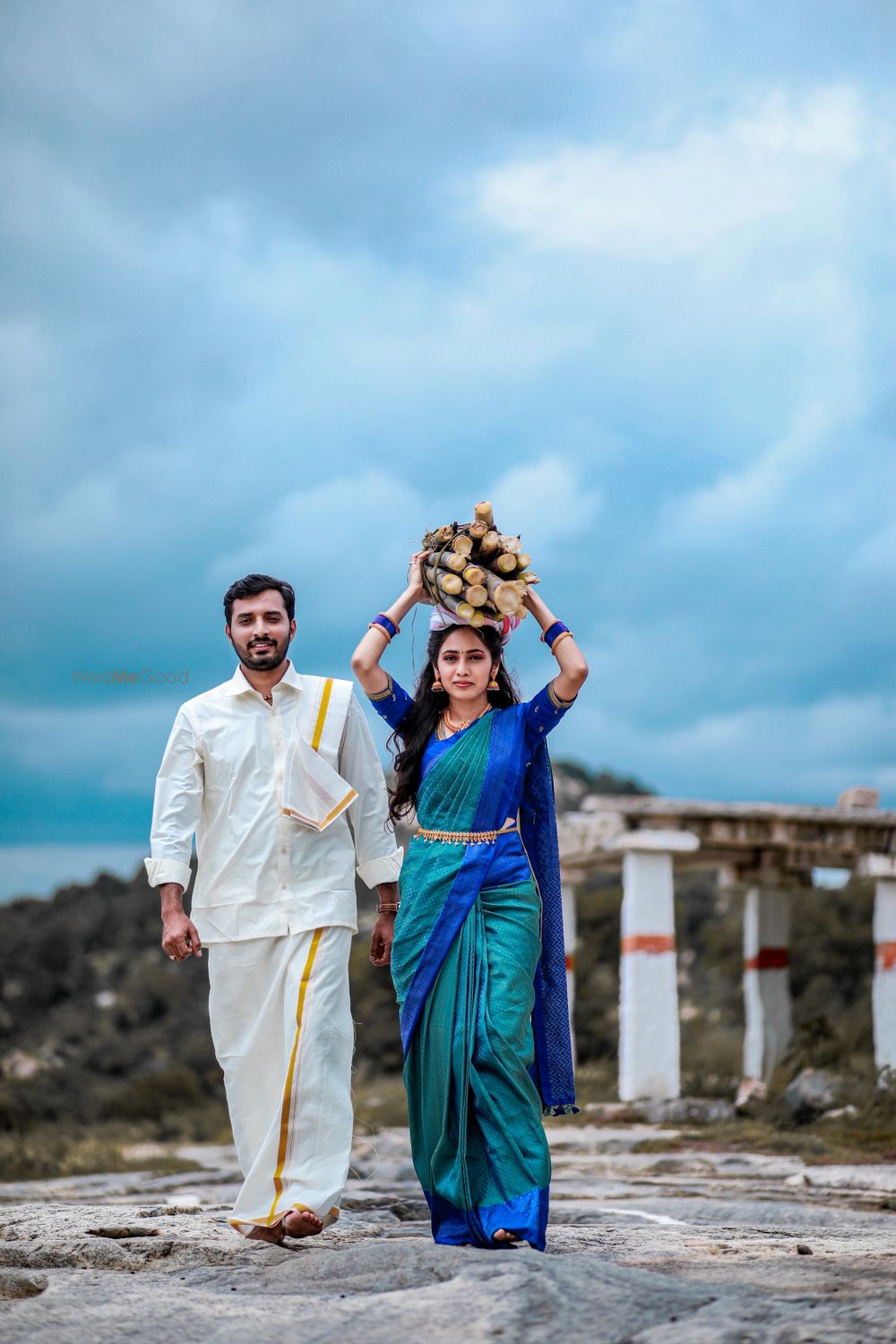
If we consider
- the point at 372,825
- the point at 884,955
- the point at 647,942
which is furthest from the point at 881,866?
the point at 372,825

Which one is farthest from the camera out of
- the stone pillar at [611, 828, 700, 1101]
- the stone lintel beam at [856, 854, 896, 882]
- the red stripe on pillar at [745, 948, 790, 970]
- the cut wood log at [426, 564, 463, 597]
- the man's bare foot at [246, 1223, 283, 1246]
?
the red stripe on pillar at [745, 948, 790, 970]

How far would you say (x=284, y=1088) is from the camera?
5.82 meters

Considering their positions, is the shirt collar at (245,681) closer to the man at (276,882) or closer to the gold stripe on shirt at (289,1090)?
the man at (276,882)

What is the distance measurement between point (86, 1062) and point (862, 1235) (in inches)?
920

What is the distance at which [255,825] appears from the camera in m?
6.15

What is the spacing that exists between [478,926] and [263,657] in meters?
1.44

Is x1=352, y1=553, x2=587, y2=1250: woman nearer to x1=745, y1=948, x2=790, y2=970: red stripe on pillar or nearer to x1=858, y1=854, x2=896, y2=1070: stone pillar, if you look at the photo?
x1=858, y1=854, x2=896, y2=1070: stone pillar

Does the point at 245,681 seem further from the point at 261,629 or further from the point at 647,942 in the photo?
the point at 647,942

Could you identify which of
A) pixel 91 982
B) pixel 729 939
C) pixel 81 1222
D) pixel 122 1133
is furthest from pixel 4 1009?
pixel 81 1222

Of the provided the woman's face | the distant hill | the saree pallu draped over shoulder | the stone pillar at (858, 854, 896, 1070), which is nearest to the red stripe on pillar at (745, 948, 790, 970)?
the distant hill

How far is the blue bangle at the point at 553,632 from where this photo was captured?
613cm

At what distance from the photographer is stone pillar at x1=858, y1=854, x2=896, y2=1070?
54.1ft

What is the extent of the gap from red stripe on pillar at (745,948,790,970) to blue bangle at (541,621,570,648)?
50.5ft

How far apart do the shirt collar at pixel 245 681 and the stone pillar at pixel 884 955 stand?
38.1ft
